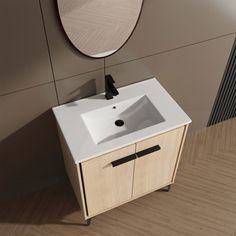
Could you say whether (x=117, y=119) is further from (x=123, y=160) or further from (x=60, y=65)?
(x=60, y=65)

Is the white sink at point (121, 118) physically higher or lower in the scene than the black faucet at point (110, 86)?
lower

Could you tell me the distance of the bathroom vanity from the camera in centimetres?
164

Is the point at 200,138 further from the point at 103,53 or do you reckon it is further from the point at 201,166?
the point at 103,53

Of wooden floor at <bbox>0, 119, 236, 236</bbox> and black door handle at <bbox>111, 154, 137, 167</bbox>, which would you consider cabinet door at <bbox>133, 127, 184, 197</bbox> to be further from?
wooden floor at <bbox>0, 119, 236, 236</bbox>

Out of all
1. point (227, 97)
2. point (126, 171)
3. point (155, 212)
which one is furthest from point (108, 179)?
point (227, 97)

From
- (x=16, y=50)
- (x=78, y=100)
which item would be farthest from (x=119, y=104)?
(x=16, y=50)

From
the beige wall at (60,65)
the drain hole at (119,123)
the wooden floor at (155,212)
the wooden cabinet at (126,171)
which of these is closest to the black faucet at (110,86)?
the beige wall at (60,65)

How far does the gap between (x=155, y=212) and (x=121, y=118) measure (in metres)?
0.78

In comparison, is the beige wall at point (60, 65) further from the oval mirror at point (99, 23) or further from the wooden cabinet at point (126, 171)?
the wooden cabinet at point (126, 171)

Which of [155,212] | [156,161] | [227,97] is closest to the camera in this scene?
[156,161]

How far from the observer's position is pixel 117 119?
6.27ft

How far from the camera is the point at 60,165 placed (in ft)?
7.36

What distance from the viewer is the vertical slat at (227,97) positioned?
2.35m

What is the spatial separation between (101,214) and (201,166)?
0.89 m
